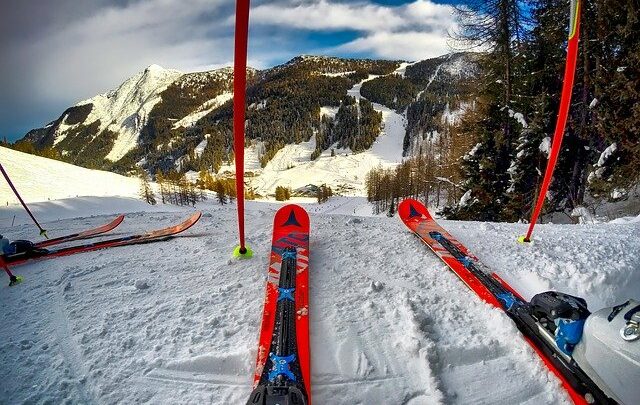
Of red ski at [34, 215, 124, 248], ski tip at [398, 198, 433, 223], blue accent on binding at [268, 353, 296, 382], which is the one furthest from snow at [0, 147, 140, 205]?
blue accent on binding at [268, 353, 296, 382]

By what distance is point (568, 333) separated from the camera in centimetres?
285

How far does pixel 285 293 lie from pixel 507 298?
2.52 metres

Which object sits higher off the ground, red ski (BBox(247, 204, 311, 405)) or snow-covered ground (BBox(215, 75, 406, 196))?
red ski (BBox(247, 204, 311, 405))

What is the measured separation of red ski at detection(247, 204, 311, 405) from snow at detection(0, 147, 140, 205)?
27.2 metres

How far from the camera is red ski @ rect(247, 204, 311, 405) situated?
2.71 meters

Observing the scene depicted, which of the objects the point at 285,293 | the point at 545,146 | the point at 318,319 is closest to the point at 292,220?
the point at 285,293

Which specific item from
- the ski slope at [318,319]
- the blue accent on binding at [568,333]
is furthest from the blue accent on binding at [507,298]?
the blue accent on binding at [568,333]

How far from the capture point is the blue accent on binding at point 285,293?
4039 millimetres

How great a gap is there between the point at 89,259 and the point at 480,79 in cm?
1892

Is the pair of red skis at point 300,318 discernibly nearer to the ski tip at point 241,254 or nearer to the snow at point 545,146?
the ski tip at point 241,254

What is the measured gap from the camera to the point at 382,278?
473cm

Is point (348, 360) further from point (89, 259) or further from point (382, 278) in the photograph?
point (89, 259)

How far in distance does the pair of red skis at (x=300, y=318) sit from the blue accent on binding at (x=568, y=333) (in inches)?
5.2

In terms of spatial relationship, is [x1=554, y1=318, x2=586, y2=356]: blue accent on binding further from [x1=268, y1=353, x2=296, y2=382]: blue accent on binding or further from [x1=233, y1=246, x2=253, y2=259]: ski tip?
[x1=233, y1=246, x2=253, y2=259]: ski tip
